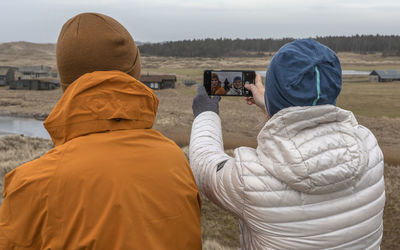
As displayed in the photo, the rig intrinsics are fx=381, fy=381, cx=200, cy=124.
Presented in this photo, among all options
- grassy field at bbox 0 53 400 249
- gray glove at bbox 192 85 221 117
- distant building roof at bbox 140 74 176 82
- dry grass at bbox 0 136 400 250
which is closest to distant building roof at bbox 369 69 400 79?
grassy field at bbox 0 53 400 249

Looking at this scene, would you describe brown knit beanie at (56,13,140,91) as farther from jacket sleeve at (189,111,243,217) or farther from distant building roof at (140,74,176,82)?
distant building roof at (140,74,176,82)

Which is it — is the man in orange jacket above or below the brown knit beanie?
below

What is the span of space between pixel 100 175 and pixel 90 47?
0.64 m

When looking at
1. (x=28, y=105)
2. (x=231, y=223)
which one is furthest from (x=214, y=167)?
(x=28, y=105)

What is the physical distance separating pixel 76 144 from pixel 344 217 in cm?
123

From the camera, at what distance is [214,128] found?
2.29 m

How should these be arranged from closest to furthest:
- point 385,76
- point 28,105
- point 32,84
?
point 28,105
point 32,84
point 385,76

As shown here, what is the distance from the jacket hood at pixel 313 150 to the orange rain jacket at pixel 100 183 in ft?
1.52

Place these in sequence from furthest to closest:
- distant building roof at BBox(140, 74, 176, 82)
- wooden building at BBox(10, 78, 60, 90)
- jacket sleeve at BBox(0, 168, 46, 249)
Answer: wooden building at BBox(10, 78, 60, 90)
distant building roof at BBox(140, 74, 176, 82)
jacket sleeve at BBox(0, 168, 46, 249)

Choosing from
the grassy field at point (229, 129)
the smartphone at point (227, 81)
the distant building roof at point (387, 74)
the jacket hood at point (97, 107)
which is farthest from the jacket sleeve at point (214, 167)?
the distant building roof at point (387, 74)

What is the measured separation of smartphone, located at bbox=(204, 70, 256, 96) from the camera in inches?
120

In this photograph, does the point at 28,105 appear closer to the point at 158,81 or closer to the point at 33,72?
the point at 158,81

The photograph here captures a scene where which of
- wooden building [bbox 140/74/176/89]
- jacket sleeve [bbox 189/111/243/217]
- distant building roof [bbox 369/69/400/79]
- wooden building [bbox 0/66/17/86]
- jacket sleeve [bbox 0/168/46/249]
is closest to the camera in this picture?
jacket sleeve [bbox 0/168/46/249]

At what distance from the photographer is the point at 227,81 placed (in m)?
3.16
